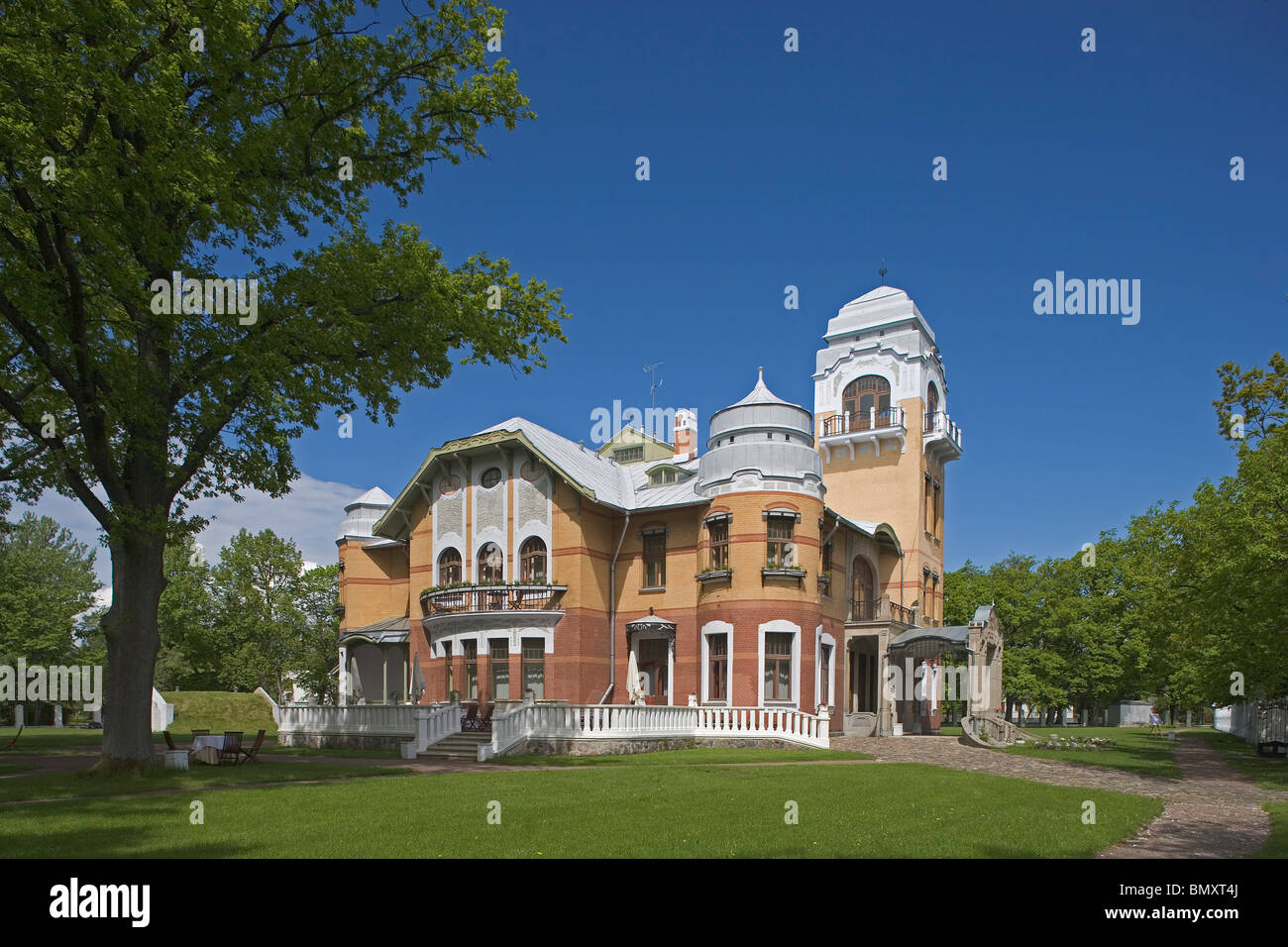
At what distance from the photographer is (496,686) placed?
30.9 m

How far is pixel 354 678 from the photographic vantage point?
36938 mm

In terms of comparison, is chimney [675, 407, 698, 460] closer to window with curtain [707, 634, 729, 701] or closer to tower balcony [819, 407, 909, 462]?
tower balcony [819, 407, 909, 462]

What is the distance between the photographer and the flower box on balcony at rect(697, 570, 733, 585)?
29438 mm

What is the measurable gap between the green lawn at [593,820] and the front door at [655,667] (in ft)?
49.8

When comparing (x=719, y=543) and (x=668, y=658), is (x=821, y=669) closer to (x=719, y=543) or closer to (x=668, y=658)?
(x=668, y=658)

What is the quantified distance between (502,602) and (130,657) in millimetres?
15136

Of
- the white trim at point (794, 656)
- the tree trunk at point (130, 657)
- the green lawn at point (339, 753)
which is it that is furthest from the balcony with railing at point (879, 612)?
the tree trunk at point (130, 657)

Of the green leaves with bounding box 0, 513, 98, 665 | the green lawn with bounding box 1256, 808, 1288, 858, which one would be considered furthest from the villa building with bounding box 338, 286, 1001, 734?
the green leaves with bounding box 0, 513, 98, 665

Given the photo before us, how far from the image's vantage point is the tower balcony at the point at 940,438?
4025 cm

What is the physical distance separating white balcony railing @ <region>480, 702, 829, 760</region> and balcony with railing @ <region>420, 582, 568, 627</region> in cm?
493

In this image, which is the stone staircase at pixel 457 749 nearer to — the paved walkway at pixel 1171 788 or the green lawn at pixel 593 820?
the green lawn at pixel 593 820

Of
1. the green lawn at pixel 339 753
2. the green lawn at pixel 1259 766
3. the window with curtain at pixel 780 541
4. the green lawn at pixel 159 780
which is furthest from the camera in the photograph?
the window with curtain at pixel 780 541

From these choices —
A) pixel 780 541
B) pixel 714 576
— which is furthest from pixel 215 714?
pixel 780 541

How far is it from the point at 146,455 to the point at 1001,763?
20544mm
